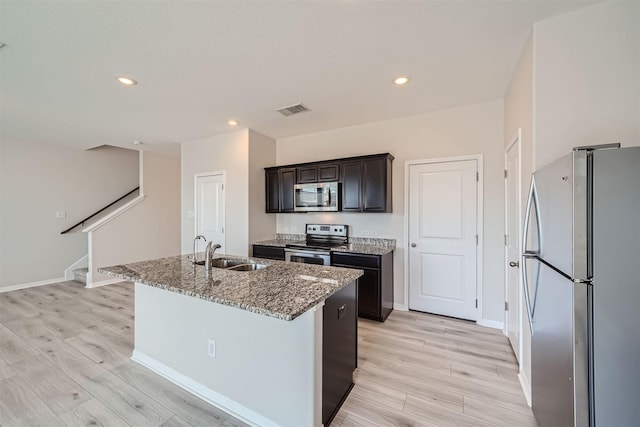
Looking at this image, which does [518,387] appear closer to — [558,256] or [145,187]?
[558,256]

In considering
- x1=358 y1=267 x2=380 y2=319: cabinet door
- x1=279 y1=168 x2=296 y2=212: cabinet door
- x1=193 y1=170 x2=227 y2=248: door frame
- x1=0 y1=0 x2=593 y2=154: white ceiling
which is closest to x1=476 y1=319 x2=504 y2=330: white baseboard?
x1=358 y1=267 x2=380 y2=319: cabinet door

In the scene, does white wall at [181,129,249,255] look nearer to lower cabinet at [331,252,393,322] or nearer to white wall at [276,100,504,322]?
white wall at [276,100,504,322]

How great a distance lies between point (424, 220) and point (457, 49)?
2.03 metres

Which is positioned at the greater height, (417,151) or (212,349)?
(417,151)

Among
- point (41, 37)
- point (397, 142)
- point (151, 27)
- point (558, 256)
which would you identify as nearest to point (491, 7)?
point (558, 256)

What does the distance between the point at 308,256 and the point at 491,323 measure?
2.41 metres

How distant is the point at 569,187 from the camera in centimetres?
110

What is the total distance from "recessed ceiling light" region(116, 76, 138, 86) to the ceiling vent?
60.3 inches

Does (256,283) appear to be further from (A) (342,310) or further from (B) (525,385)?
(B) (525,385)

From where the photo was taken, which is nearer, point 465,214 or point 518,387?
point 518,387

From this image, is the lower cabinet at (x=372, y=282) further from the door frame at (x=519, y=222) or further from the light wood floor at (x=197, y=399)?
the door frame at (x=519, y=222)

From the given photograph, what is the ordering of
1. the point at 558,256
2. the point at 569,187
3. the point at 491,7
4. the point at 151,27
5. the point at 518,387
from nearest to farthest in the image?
the point at 569,187 → the point at 558,256 → the point at 491,7 → the point at 151,27 → the point at 518,387

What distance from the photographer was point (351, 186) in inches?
146

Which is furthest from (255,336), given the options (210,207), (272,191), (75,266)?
(75,266)
